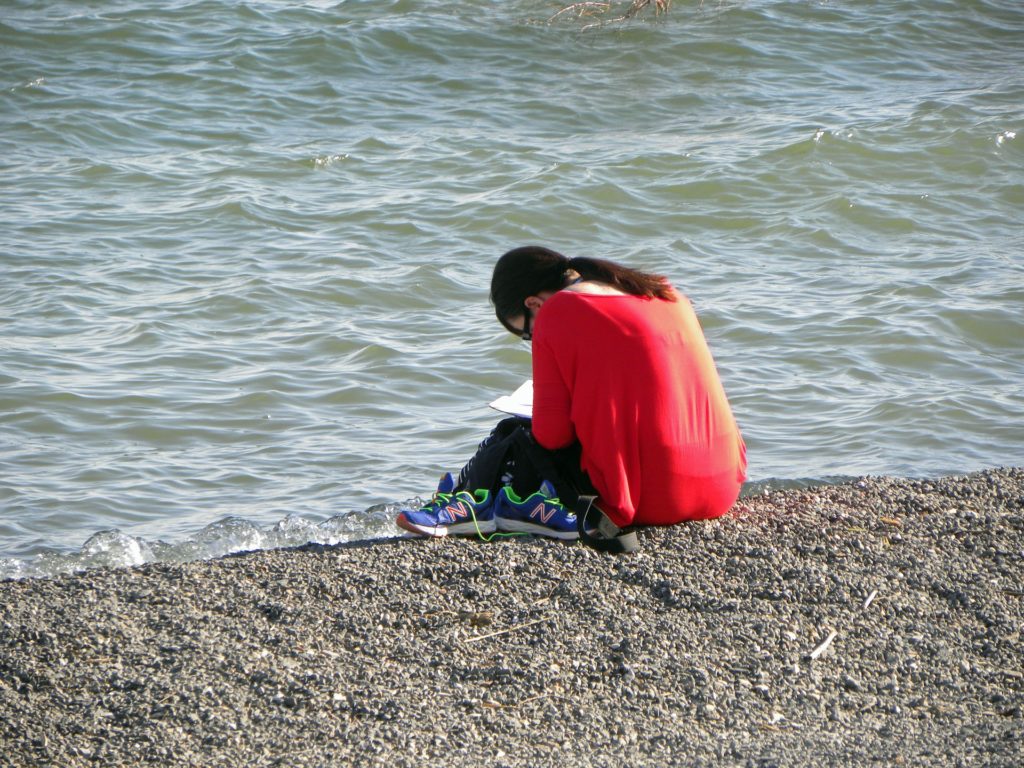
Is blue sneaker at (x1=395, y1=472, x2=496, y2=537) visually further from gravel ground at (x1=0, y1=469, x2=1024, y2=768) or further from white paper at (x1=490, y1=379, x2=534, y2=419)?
white paper at (x1=490, y1=379, x2=534, y2=419)

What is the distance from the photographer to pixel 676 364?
429cm

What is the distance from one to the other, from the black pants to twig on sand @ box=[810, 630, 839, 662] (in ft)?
3.23

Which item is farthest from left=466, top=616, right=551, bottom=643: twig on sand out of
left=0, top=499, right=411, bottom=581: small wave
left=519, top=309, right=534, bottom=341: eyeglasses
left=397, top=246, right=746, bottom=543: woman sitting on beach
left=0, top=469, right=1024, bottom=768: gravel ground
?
left=0, top=499, right=411, bottom=581: small wave

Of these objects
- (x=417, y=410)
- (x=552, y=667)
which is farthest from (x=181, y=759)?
(x=417, y=410)

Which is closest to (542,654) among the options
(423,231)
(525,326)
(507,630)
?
(507,630)

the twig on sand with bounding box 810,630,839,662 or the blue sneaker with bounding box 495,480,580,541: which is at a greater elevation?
the blue sneaker with bounding box 495,480,580,541

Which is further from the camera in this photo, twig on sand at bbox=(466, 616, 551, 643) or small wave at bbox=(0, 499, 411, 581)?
small wave at bbox=(0, 499, 411, 581)

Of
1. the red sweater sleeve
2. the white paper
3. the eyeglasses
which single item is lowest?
the white paper

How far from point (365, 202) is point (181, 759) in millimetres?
7633

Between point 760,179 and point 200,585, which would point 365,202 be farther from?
point 200,585

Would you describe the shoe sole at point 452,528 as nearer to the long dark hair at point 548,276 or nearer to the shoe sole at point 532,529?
the shoe sole at point 532,529

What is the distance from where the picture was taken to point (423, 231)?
977 cm

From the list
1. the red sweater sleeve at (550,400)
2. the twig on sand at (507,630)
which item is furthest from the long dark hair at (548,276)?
the twig on sand at (507,630)

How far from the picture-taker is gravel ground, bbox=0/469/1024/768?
10.4ft
